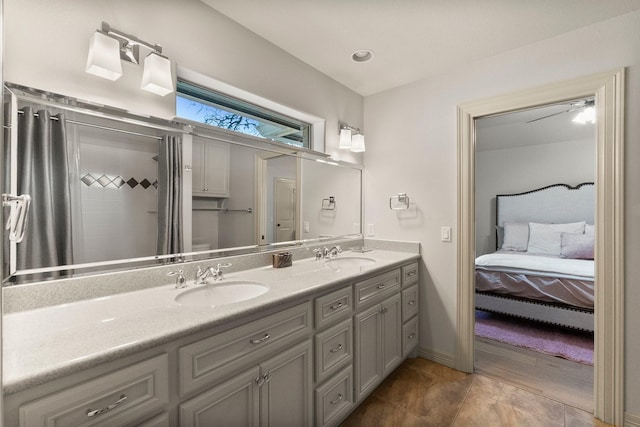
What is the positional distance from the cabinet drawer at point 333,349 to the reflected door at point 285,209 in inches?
30.9

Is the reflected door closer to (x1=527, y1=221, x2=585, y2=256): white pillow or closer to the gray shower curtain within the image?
the gray shower curtain

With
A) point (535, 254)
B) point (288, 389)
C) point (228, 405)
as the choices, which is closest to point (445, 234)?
point (288, 389)

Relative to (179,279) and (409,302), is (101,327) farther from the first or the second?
(409,302)

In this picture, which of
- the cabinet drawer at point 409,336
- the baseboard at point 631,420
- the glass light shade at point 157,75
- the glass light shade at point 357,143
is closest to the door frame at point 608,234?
the baseboard at point 631,420

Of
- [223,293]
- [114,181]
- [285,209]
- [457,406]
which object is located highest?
[114,181]

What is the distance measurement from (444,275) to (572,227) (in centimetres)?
301

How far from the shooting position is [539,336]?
2758 mm

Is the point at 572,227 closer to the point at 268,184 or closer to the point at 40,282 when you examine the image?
the point at 268,184

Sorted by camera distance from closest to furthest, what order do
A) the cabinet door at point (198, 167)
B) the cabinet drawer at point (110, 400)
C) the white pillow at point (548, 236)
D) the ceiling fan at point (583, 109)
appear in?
1. the cabinet drawer at point (110, 400)
2. the cabinet door at point (198, 167)
3. the ceiling fan at point (583, 109)
4. the white pillow at point (548, 236)

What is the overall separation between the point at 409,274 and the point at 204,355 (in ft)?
5.60

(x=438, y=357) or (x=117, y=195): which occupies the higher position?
(x=117, y=195)

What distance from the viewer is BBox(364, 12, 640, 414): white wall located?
1.67 m

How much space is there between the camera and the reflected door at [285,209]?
211cm

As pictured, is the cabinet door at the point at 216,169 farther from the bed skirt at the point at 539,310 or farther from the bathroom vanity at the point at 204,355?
the bed skirt at the point at 539,310
